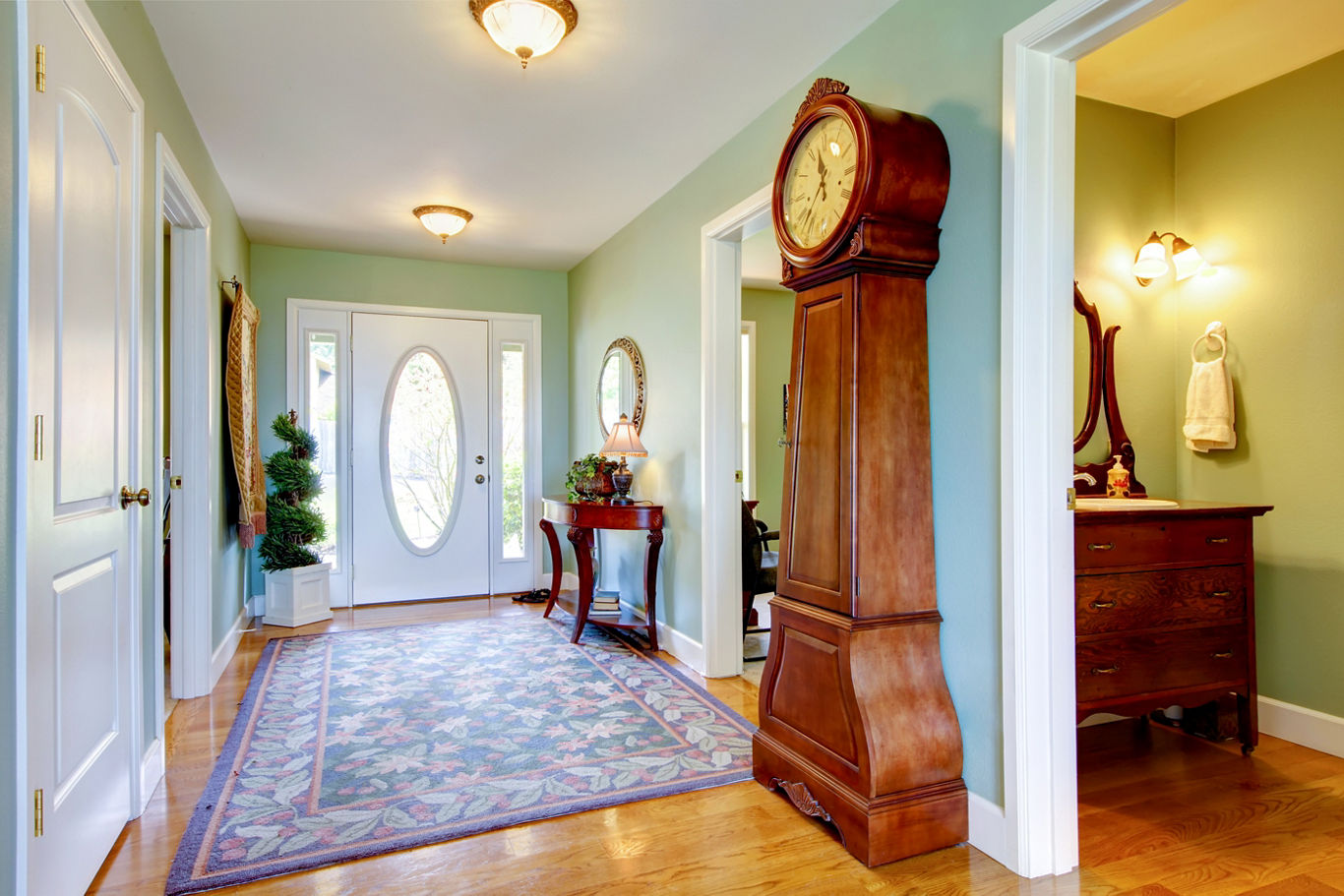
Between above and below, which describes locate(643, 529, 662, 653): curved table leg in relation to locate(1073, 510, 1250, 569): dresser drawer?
below

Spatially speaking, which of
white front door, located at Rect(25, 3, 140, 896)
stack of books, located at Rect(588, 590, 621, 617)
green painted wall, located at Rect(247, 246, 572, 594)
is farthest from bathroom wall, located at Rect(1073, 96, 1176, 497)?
green painted wall, located at Rect(247, 246, 572, 594)

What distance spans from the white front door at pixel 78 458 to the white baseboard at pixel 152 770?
11 centimetres

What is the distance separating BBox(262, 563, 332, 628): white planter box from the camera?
4598 mm

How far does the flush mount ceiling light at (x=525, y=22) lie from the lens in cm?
227

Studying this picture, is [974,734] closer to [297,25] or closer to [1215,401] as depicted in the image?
[1215,401]

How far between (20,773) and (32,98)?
132 centimetres

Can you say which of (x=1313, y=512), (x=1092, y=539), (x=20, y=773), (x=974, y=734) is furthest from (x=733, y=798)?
(x=1313, y=512)

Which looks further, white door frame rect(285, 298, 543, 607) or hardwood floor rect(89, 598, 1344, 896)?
white door frame rect(285, 298, 543, 607)

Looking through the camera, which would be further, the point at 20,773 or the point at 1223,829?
the point at 1223,829

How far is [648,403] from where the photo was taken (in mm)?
4371

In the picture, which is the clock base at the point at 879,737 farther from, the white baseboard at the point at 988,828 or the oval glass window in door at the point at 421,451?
the oval glass window in door at the point at 421,451

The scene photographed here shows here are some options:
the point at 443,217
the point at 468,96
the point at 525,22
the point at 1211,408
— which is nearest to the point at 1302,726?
the point at 1211,408

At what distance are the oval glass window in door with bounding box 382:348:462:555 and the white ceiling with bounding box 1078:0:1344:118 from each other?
430 cm

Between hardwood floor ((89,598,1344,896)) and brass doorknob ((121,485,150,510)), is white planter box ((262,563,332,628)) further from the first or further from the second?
brass doorknob ((121,485,150,510))
